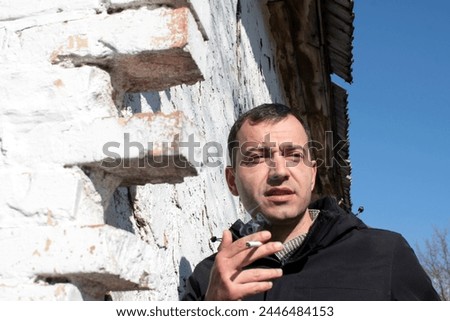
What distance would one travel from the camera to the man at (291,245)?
1.43 metres

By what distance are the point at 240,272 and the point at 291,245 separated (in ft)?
1.35

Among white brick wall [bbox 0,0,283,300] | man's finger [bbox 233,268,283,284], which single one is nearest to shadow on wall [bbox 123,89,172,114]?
white brick wall [bbox 0,0,283,300]

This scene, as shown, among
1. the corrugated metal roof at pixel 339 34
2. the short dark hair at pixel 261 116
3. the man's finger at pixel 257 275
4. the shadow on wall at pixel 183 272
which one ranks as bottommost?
the man's finger at pixel 257 275

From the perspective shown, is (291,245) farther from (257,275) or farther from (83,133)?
(83,133)

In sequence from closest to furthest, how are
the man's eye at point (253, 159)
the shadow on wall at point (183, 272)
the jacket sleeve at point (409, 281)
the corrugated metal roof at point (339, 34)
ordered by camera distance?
the jacket sleeve at point (409, 281) → the man's eye at point (253, 159) → the shadow on wall at point (183, 272) → the corrugated metal roof at point (339, 34)

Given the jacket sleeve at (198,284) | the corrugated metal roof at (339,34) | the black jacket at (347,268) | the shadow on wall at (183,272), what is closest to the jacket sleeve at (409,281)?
the black jacket at (347,268)

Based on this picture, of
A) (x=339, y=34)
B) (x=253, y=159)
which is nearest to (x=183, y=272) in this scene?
(x=253, y=159)

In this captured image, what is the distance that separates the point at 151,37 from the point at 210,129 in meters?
1.42

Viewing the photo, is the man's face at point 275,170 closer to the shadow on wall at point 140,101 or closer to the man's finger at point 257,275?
the shadow on wall at point 140,101

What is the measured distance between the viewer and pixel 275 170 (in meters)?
1.87

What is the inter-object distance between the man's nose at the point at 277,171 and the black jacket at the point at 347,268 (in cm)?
→ 17

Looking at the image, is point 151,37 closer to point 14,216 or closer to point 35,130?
point 35,130

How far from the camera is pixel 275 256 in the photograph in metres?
1.75
